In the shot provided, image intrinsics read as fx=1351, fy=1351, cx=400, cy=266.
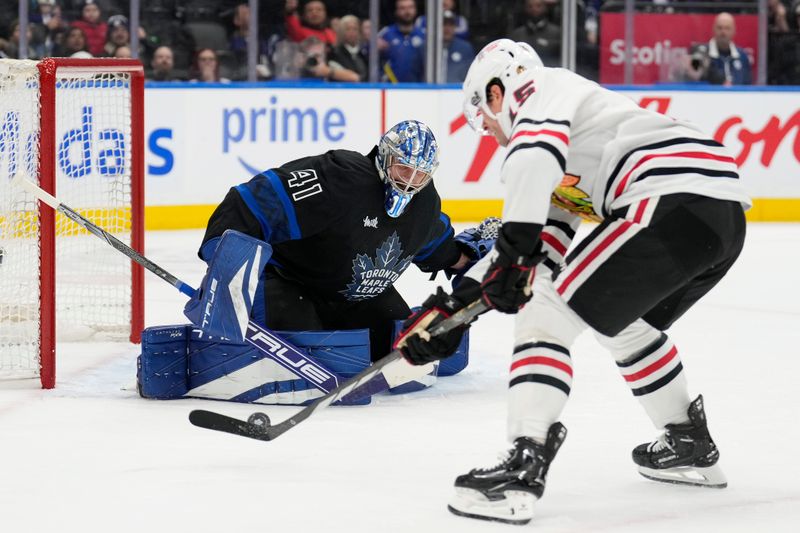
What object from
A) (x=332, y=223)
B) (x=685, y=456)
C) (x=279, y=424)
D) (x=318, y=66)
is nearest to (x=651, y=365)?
(x=685, y=456)

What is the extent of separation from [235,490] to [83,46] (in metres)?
4.84

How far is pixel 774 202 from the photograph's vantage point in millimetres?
7785

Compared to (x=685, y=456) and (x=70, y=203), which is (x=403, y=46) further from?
(x=685, y=456)

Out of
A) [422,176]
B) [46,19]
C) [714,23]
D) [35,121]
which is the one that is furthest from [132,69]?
[714,23]

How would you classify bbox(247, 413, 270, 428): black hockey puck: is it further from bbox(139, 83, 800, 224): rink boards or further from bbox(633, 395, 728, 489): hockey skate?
bbox(139, 83, 800, 224): rink boards

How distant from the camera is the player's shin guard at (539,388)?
92.4 inches

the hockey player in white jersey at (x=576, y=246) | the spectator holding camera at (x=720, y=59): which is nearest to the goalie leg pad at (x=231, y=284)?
the hockey player in white jersey at (x=576, y=246)

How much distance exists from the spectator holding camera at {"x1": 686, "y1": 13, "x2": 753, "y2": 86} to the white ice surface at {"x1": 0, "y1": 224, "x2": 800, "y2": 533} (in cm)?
422

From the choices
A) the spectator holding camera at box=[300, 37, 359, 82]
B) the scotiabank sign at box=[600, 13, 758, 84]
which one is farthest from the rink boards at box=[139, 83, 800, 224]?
the scotiabank sign at box=[600, 13, 758, 84]

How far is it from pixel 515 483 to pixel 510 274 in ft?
1.21

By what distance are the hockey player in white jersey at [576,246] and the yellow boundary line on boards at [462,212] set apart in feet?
14.7

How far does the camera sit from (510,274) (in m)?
2.27

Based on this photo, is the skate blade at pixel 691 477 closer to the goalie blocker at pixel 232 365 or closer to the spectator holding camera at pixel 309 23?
the goalie blocker at pixel 232 365

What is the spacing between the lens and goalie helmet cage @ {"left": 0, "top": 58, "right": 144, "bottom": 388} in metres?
3.49
